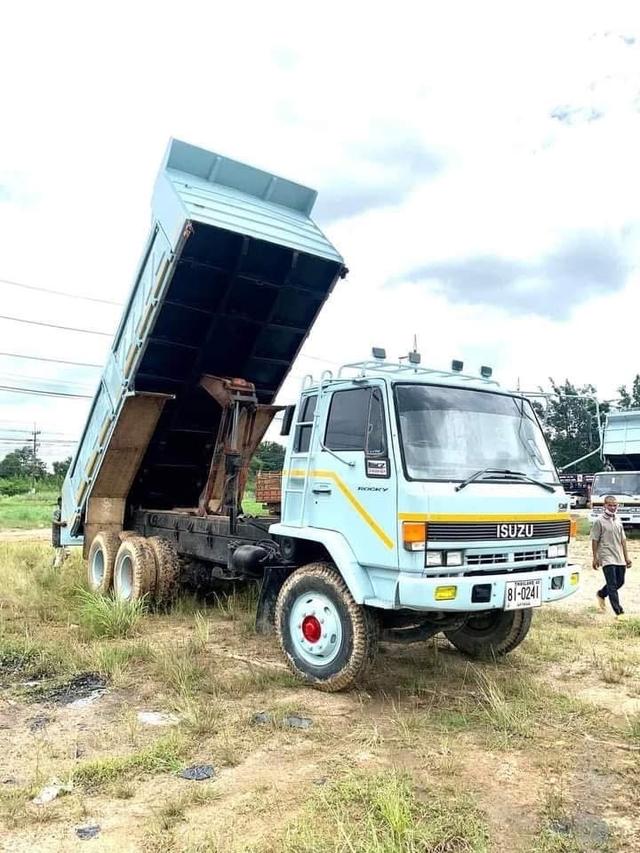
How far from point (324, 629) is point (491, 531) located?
146cm

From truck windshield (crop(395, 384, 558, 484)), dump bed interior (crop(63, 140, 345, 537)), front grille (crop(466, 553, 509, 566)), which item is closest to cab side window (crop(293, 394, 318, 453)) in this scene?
truck windshield (crop(395, 384, 558, 484))

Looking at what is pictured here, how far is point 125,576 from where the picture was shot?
8680 millimetres

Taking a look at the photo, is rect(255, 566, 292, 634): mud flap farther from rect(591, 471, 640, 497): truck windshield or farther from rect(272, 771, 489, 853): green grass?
rect(591, 471, 640, 497): truck windshield

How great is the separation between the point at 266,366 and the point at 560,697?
196 inches

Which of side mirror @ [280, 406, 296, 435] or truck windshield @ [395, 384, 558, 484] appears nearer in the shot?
truck windshield @ [395, 384, 558, 484]

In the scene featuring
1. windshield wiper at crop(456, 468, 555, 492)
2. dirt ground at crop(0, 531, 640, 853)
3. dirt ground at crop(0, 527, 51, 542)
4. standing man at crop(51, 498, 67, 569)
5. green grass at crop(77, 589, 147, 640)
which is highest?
windshield wiper at crop(456, 468, 555, 492)

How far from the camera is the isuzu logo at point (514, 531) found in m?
5.27

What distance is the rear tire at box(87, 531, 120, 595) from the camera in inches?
353

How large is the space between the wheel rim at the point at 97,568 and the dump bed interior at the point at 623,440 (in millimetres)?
16550

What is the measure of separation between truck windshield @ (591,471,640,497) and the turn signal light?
1612 cm

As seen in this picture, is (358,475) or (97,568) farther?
(97,568)

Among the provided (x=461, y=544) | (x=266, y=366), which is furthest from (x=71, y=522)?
(x=461, y=544)

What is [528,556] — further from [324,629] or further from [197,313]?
[197,313]

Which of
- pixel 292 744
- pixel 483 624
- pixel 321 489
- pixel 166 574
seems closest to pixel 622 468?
pixel 483 624
